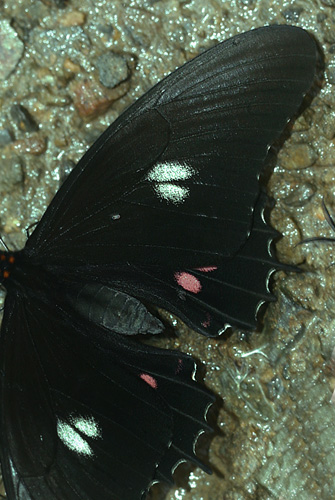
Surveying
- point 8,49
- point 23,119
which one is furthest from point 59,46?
point 23,119

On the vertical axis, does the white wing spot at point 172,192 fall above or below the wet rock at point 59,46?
below

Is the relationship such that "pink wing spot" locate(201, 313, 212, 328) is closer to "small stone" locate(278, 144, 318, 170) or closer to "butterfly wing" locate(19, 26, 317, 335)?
"butterfly wing" locate(19, 26, 317, 335)

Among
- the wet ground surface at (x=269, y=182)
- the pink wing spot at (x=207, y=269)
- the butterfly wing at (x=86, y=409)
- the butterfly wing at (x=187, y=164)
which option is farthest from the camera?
→ the wet ground surface at (x=269, y=182)

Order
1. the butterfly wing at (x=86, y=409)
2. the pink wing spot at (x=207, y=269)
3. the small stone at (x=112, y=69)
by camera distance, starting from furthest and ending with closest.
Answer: the small stone at (x=112, y=69), the pink wing spot at (x=207, y=269), the butterfly wing at (x=86, y=409)

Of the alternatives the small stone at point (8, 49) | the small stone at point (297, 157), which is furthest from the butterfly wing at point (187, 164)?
the small stone at point (8, 49)

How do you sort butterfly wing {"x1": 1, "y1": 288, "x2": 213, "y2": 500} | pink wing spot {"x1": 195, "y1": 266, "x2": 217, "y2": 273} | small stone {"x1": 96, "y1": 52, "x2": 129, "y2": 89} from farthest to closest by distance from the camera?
small stone {"x1": 96, "y1": 52, "x2": 129, "y2": 89}
pink wing spot {"x1": 195, "y1": 266, "x2": 217, "y2": 273}
butterfly wing {"x1": 1, "y1": 288, "x2": 213, "y2": 500}

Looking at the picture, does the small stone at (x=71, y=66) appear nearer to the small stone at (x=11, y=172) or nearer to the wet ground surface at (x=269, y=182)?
the wet ground surface at (x=269, y=182)

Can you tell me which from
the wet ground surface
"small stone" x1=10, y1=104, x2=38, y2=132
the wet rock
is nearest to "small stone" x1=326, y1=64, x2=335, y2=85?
the wet ground surface
